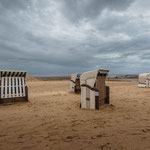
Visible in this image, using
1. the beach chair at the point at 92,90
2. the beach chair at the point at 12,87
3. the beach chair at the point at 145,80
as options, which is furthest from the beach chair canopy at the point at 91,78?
the beach chair at the point at 145,80

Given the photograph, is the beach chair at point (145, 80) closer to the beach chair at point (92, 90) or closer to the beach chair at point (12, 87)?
the beach chair at point (92, 90)

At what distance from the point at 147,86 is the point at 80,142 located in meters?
15.5

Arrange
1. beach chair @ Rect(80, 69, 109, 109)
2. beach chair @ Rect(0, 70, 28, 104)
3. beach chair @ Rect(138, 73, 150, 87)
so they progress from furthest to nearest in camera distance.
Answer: beach chair @ Rect(138, 73, 150, 87) < beach chair @ Rect(0, 70, 28, 104) < beach chair @ Rect(80, 69, 109, 109)

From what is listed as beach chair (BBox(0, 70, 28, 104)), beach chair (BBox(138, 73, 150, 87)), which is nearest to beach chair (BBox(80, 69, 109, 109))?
beach chair (BBox(0, 70, 28, 104))

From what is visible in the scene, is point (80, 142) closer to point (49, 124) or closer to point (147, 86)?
point (49, 124)

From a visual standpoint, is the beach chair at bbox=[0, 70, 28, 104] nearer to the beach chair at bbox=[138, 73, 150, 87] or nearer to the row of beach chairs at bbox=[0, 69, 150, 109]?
Answer: the row of beach chairs at bbox=[0, 69, 150, 109]

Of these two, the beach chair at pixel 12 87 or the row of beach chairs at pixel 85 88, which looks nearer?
the row of beach chairs at pixel 85 88

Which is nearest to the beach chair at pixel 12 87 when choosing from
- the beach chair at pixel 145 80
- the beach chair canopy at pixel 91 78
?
the beach chair canopy at pixel 91 78

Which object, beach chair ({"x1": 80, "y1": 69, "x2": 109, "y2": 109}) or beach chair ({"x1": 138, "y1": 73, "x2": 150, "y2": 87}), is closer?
beach chair ({"x1": 80, "y1": 69, "x2": 109, "y2": 109})

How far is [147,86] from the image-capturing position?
15.1m

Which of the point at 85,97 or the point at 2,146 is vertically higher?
the point at 85,97

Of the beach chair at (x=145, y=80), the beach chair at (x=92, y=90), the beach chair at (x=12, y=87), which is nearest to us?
the beach chair at (x=92, y=90)

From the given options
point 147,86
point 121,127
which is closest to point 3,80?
point 121,127

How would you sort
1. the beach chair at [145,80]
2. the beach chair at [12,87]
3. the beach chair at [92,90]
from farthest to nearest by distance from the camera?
the beach chair at [145,80]
the beach chair at [12,87]
the beach chair at [92,90]
